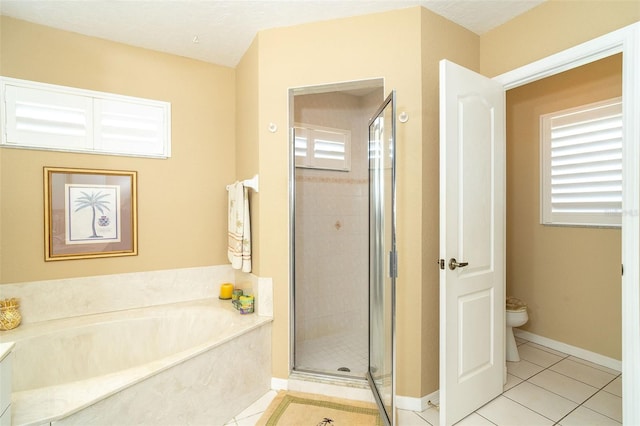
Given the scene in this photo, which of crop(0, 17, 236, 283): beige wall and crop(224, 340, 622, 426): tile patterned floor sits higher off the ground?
crop(0, 17, 236, 283): beige wall

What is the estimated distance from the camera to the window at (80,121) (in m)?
2.09

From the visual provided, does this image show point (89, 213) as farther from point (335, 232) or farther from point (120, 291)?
point (335, 232)

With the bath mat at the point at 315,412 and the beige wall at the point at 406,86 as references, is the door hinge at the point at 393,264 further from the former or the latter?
the bath mat at the point at 315,412

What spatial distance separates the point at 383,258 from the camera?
191 centimetres

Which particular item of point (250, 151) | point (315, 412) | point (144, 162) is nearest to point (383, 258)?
point (315, 412)

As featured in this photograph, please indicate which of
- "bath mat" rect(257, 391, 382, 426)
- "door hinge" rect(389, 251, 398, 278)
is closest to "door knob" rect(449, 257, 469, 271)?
"door hinge" rect(389, 251, 398, 278)

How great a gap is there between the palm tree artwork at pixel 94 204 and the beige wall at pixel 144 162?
0.21 m

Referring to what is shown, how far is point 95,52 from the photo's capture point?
231 centimetres

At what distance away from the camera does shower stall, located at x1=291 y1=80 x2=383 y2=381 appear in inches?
111

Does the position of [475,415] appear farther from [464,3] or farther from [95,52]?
[95,52]

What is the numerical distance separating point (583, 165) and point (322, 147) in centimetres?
230

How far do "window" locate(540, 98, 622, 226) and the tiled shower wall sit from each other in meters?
1.68

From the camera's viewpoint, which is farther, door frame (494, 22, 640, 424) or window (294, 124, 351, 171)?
window (294, 124, 351, 171)

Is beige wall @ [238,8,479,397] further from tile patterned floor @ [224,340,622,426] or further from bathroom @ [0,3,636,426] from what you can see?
tile patterned floor @ [224,340,622,426]
